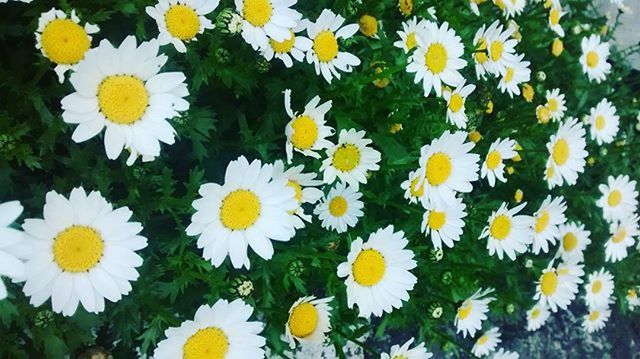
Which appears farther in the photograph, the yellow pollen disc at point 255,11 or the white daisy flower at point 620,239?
the white daisy flower at point 620,239

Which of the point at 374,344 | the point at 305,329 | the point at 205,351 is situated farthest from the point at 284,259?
the point at 374,344

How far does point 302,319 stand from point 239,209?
0.36 metres

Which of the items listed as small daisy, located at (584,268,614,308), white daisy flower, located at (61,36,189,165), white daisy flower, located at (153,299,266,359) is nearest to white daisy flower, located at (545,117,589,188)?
small daisy, located at (584,268,614,308)

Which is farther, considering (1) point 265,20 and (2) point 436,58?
(2) point 436,58

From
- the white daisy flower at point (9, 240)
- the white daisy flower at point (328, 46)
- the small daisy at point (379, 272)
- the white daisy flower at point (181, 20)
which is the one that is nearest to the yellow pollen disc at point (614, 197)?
the small daisy at point (379, 272)

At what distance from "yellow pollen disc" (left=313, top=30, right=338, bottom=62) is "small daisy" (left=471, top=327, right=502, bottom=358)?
131 centimetres

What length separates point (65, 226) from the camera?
52.4 inches

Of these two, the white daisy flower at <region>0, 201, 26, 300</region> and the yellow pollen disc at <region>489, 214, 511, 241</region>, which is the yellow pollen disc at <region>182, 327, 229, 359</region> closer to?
the white daisy flower at <region>0, 201, 26, 300</region>

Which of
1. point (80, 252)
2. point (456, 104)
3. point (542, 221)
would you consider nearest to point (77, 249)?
point (80, 252)

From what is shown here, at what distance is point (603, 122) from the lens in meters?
2.80

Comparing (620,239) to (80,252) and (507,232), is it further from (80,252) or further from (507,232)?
(80,252)

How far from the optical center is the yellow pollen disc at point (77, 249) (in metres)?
1.33

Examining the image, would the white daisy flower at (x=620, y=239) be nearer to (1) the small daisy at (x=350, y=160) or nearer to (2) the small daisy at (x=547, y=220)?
(2) the small daisy at (x=547, y=220)

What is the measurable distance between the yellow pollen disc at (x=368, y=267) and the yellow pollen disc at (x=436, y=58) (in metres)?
0.57
